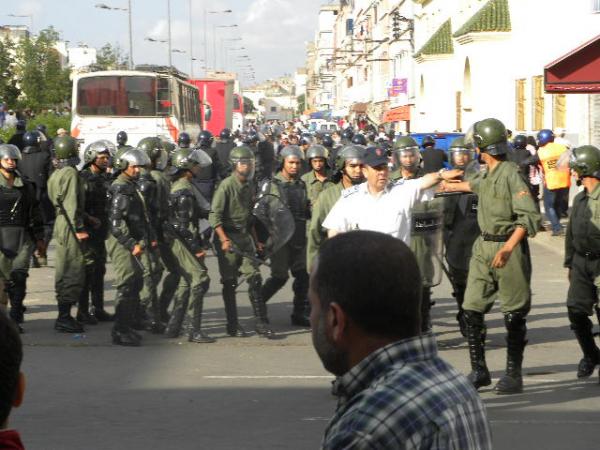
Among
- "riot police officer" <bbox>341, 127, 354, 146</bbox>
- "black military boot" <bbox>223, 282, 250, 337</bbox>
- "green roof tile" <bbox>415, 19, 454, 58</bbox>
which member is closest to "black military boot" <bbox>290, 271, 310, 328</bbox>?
"black military boot" <bbox>223, 282, 250, 337</bbox>

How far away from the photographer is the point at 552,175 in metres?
20.9

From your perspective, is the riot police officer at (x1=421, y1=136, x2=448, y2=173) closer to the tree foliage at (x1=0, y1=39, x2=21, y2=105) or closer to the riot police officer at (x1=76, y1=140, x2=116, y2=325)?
the riot police officer at (x1=76, y1=140, x2=116, y2=325)

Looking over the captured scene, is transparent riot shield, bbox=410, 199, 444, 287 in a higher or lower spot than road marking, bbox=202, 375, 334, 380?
higher

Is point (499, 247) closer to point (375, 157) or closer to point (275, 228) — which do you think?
point (375, 157)

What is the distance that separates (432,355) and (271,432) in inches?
202

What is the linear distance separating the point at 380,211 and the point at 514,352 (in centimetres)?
134

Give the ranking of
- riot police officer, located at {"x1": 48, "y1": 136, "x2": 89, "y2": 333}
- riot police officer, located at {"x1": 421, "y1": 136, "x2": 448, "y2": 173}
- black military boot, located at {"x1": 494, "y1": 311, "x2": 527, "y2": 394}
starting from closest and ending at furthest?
black military boot, located at {"x1": 494, "y1": 311, "x2": 527, "y2": 394}, riot police officer, located at {"x1": 48, "y1": 136, "x2": 89, "y2": 333}, riot police officer, located at {"x1": 421, "y1": 136, "x2": 448, "y2": 173}

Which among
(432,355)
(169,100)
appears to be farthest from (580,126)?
(432,355)

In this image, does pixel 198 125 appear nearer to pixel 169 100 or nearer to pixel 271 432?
pixel 169 100

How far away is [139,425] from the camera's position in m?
7.89

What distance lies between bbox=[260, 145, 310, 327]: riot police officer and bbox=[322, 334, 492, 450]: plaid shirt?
9559mm

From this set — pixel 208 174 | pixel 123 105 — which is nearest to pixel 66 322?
pixel 208 174

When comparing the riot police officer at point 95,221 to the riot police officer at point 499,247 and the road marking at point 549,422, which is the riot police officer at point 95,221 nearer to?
the riot police officer at point 499,247

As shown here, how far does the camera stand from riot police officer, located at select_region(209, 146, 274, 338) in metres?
11.6
